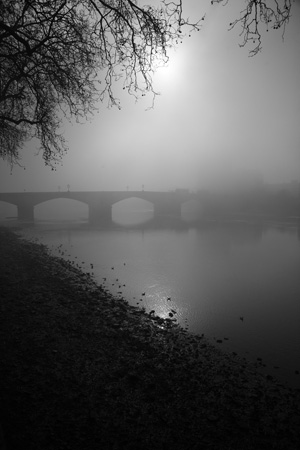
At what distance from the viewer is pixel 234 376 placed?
655cm

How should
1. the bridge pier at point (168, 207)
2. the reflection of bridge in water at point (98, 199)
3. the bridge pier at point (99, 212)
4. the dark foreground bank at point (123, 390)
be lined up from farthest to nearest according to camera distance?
the bridge pier at point (168, 207)
the bridge pier at point (99, 212)
the reflection of bridge in water at point (98, 199)
the dark foreground bank at point (123, 390)

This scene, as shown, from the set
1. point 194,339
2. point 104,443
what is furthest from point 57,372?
point 194,339

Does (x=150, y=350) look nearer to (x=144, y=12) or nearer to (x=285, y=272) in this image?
(x=144, y=12)

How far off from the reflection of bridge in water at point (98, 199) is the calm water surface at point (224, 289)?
4909 centimetres

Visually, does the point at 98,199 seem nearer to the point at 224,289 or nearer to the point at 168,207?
the point at 168,207

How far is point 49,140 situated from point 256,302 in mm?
13269

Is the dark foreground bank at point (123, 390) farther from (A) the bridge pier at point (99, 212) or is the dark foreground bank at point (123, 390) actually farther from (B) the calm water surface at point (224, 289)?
(A) the bridge pier at point (99, 212)

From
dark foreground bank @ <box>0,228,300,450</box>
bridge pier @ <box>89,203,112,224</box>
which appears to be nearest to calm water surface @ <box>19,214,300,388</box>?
dark foreground bank @ <box>0,228,300,450</box>

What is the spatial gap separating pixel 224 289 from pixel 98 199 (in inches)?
2620

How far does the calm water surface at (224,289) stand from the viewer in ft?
29.3

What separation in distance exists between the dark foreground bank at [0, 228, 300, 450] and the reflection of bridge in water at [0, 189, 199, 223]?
65.9 metres

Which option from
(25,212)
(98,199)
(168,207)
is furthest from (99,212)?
(168,207)

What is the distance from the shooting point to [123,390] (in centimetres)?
523

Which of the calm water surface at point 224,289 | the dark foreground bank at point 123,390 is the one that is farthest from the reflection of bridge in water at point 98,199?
the dark foreground bank at point 123,390
